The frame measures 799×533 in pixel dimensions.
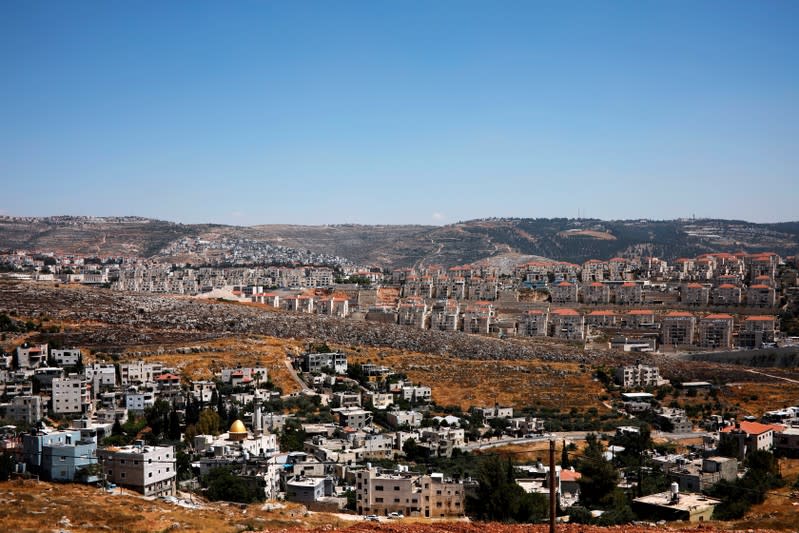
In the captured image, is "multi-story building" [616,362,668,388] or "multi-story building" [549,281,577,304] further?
"multi-story building" [549,281,577,304]

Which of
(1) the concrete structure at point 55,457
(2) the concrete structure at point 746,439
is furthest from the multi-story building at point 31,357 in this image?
(2) the concrete structure at point 746,439

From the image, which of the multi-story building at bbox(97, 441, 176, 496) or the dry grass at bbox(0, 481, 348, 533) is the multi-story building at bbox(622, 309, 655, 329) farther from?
the dry grass at bbox(0, 481, 348, 533)

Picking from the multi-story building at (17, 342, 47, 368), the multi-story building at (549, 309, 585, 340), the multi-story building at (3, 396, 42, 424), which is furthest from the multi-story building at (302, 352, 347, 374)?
the multi-story building at (549, 309, 585, 340)

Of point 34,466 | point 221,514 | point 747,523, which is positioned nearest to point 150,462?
point 34,466

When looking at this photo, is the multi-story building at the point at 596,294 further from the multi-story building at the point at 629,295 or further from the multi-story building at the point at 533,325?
the multi-story building at the point at 533,325

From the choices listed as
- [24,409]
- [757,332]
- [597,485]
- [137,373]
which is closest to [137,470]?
[597,485]

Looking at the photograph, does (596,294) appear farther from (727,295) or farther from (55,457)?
(55,457)

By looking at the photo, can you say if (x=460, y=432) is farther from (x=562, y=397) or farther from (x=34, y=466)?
(x=34, y=466)
